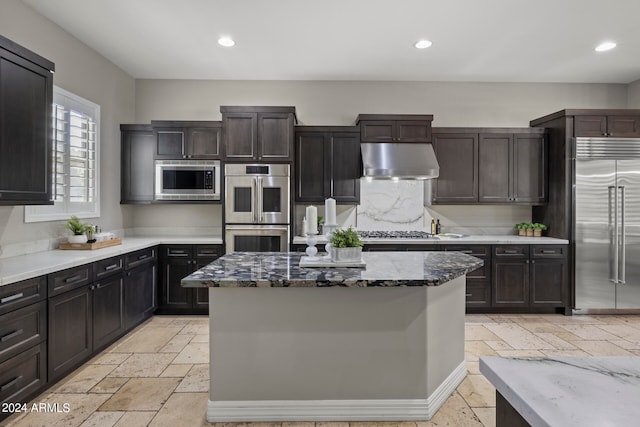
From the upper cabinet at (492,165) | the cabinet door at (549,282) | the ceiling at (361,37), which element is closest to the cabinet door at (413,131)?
the upper cabinet at (492,165)

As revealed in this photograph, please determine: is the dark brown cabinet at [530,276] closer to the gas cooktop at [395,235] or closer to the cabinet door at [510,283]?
the cabinet door at [510,283]

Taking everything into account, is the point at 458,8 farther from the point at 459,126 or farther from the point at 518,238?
the point at 518,238

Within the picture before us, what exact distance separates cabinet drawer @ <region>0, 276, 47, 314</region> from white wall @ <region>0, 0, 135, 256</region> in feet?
2.67

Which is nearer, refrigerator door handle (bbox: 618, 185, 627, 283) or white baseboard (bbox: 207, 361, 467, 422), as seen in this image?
white baseboard (bbox: 207, 361, 467, 422)

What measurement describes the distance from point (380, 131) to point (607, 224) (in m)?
2.97

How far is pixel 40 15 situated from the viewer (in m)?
3.39

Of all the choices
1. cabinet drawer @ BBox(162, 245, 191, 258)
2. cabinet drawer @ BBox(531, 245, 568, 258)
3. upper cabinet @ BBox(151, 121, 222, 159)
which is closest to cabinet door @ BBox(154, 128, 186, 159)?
upper cabinet @ BBox(151, 121, 222, 159)

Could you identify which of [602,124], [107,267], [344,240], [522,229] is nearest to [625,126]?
[602,124]

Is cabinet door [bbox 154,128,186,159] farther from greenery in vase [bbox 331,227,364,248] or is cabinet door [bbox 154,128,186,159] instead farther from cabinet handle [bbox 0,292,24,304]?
greenery in vase [bbox 331,227,364,248]

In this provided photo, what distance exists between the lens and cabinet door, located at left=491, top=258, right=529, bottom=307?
4.59 m

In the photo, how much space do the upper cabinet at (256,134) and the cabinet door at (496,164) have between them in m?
2.59

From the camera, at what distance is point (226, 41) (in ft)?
12.9

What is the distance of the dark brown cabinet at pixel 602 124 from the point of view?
4516 millimetres

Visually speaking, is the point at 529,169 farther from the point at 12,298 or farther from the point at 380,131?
the point at 12,298
